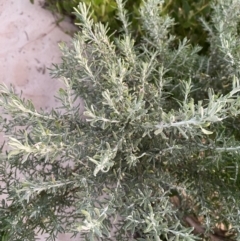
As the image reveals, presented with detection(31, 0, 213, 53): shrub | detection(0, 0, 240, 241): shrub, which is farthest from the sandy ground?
detection(0, 0, 240, 241): shrub

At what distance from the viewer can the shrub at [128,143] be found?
688mm

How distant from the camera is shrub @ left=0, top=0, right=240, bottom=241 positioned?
0.69 meters

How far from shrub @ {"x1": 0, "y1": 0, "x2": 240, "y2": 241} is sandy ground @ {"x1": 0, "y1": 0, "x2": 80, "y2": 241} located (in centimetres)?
39

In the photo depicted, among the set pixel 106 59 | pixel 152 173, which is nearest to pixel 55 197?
pixel 152 173

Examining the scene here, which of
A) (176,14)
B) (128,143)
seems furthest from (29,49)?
(128,143)

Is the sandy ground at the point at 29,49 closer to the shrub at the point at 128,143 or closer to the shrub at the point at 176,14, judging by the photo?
the shrub at the point at 176,14

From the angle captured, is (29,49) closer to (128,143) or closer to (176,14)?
(176,14)

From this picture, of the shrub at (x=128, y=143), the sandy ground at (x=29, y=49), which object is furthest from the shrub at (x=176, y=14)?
the shrub at (x=128, y=143)

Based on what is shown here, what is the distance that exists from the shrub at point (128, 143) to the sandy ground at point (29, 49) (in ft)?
1.28

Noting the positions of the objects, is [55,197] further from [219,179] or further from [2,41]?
[2,41]

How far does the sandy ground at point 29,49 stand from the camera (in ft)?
3.89

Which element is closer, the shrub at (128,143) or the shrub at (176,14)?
the shrub at (128,143)

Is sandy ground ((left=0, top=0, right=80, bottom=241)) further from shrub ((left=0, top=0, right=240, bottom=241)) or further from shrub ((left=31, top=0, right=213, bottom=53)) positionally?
shrub ((left=0, top=0, right=240, bottom=241))

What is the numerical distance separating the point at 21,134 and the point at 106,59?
0.73 feet
